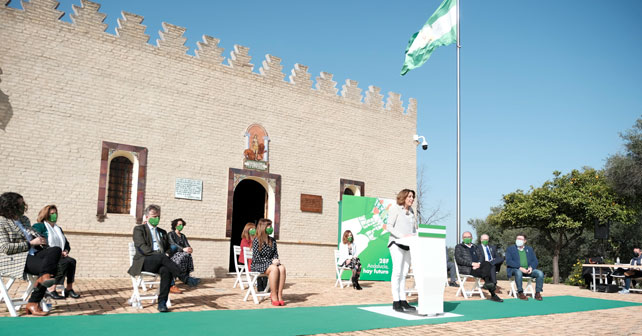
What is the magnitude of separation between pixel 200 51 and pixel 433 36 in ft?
22.6

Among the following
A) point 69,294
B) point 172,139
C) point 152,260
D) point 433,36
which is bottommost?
point 69,294

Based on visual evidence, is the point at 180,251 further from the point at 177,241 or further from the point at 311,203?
the point at 311,203

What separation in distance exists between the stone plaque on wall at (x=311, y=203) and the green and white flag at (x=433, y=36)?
468cm

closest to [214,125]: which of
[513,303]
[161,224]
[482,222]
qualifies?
[161,224]

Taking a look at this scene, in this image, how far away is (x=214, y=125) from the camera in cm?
1368

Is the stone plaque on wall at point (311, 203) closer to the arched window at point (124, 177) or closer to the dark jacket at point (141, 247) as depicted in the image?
the arched window at point (124, 177)

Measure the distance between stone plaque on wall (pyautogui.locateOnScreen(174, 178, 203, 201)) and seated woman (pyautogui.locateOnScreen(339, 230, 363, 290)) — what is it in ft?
12.8

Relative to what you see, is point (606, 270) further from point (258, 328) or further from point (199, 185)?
point (258, 328)

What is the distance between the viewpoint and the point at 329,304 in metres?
8.72

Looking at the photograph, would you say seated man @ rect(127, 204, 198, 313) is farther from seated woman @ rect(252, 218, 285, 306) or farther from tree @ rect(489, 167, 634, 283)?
tree @ rect(489, 167, 634, 283)

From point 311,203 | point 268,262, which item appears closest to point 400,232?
point 268,262

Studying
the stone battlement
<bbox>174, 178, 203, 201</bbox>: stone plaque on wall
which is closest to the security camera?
the stone battlement

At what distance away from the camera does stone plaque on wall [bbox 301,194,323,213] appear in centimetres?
1505

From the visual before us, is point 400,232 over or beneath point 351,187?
beneath
